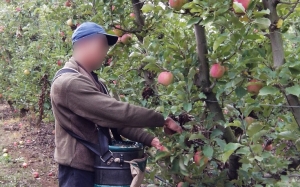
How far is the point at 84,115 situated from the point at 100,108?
9cm

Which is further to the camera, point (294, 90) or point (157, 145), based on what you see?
point (157, 145)

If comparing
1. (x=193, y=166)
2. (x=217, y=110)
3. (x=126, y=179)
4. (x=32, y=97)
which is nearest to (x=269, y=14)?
(x=217, y=110)

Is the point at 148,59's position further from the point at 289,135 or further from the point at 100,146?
the point at 289,135

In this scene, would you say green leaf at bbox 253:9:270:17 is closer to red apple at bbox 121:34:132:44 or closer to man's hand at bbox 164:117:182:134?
man's hand at bbox 164:117:182:134

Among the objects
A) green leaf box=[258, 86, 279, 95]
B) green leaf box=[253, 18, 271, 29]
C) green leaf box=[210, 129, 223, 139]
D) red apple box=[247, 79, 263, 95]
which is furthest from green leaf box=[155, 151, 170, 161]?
green leaf box=[253, 18, 271, 29]

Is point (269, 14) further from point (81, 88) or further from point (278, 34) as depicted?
point (81, 88)

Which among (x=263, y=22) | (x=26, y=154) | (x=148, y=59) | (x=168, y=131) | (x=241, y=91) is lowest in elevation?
(x=26, y=154)

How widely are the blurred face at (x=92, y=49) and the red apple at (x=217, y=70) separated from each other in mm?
633

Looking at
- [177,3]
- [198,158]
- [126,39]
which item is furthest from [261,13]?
[126,39]

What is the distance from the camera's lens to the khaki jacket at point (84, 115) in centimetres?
201

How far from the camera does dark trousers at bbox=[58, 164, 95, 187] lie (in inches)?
83.8

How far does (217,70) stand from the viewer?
1.94 meters

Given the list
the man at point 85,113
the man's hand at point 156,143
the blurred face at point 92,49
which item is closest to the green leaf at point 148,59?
the man at point 85,113

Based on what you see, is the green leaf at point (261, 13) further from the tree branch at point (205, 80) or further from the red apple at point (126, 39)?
the red apple at point (126, 39)
